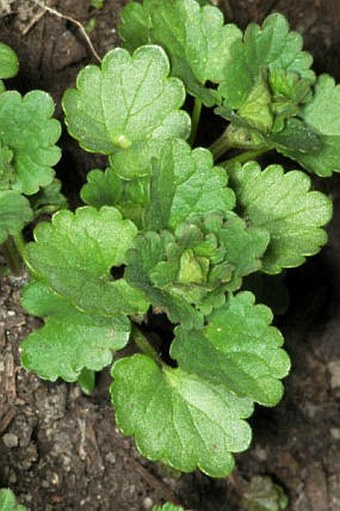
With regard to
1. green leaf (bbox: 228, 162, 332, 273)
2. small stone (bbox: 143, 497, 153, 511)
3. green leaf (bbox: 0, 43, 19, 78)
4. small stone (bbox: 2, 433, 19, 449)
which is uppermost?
green leaf (bbox: 228, 162, 332, 273)

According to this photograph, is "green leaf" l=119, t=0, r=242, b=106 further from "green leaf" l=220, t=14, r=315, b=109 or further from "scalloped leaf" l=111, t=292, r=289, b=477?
"scalloped leaf" l=111, t=292, r=289, b=477

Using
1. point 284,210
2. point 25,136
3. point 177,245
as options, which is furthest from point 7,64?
point 284,210

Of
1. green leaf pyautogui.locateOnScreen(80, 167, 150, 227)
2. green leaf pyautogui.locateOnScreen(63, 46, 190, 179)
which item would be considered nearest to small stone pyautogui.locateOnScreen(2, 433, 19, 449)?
green leaf pyautogui.locateOnScreen(80, 167, 150, 227)

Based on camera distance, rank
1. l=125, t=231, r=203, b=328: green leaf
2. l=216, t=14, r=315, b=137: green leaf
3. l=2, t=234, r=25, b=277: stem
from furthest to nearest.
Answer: l=2, t=234, r=25, b=277: stem < l=216, t=14, r=315, b=137: green leaf < l=125, t=231, r=203, b=328: green leaf

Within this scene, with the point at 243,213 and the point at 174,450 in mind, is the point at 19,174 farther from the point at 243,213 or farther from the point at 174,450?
the point at 174,450

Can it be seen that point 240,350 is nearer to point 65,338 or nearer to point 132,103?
point 65,338
